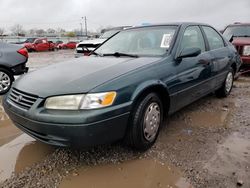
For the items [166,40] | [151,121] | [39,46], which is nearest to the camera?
[151,121]

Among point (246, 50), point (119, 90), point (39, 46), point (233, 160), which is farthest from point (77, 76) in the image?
point (39, 46)

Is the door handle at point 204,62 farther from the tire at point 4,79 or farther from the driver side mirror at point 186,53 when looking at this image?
the tire at point 4,79

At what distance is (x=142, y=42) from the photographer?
3641mm

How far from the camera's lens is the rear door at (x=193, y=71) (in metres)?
3.38

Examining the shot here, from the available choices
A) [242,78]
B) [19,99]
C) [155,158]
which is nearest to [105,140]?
[155,158]

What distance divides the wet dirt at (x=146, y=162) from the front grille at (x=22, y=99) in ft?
2.18

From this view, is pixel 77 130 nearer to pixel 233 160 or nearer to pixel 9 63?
pixel 233 160

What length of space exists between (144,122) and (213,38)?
8.42 feet

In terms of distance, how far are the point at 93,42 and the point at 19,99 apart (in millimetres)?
7461

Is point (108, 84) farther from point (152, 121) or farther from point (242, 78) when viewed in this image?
point (242, 78)

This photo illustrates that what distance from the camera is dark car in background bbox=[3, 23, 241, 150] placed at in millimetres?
2369

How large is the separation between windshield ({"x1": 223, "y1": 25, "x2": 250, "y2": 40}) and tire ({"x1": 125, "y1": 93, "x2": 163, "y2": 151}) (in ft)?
20.0

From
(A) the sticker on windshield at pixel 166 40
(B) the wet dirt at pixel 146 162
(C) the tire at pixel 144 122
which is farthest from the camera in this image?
(A) the sticker on windshield at pixel 166 40

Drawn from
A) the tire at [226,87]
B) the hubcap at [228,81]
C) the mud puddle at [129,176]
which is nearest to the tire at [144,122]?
the mud puddle at [129,176]
